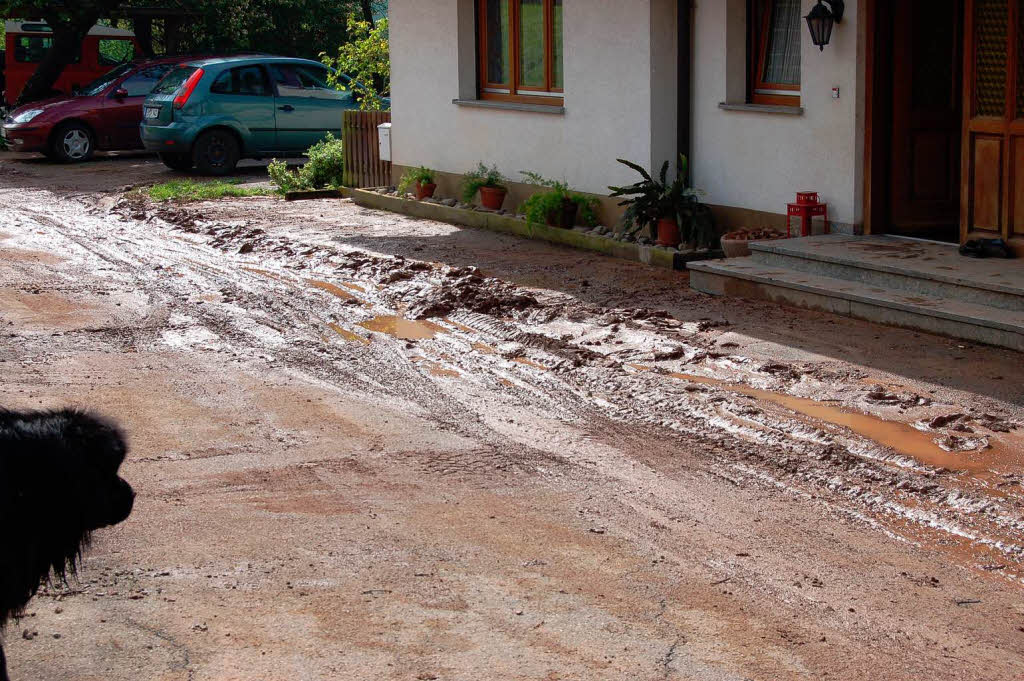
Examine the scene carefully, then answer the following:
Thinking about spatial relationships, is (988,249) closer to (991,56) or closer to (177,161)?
(991,56)

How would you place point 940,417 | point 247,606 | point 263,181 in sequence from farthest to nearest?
point 263,181
point 940,417
point 247,606

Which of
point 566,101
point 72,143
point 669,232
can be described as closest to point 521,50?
point 566,101

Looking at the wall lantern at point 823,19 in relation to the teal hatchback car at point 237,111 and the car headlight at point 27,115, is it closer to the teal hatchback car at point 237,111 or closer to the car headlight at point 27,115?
the teal hatchback car at point 237,111

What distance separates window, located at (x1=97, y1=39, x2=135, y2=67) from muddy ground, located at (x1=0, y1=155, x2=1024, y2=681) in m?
19.4

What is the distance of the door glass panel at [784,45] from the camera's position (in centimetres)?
1137

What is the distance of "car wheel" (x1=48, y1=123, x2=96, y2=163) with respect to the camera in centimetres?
2216

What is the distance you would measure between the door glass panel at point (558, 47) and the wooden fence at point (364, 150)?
3.91m

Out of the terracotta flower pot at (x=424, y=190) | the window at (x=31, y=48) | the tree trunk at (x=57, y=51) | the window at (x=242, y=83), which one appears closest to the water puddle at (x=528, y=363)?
the terracotta flower pot at (x=424, y=190)

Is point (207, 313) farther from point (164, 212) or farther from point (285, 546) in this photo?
point (164, 212)

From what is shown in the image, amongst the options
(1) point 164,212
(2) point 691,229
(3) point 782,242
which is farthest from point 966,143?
(1) point 164,212

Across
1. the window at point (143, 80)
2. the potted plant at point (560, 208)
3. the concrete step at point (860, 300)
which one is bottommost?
the concrete step at point (860, 300)

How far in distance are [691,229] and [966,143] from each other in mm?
2733

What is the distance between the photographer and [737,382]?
24.8 feet

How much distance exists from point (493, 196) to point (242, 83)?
7.33 m
